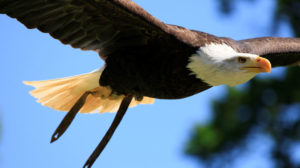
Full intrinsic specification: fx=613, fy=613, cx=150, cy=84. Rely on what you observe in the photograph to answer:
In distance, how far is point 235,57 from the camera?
535 cm

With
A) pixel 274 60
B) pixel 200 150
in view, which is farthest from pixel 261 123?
pixel 274 60

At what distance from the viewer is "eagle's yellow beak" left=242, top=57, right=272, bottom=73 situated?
5.32 meters

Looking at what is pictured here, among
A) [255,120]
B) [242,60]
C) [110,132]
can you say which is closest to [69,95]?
[110,132]

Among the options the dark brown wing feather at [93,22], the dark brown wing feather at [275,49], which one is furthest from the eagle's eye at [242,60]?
the dark brown wing feather at [275,49]

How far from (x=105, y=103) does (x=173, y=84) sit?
4.58 feet

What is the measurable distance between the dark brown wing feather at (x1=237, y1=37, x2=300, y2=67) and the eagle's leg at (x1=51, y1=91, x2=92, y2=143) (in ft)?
5.54

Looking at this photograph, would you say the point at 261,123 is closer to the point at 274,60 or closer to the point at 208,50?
the point at 274,60

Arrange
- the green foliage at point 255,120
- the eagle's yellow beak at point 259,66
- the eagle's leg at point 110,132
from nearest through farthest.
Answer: the eagle's yellow beak at point 259,66 → the eagle's leg at point 110,132 → the green foliage at point 255,120

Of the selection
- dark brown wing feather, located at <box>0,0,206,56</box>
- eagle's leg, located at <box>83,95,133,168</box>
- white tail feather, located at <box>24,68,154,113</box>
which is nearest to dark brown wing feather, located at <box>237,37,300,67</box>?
dark brown wing feather, located at <box>0,0,206,56</box>

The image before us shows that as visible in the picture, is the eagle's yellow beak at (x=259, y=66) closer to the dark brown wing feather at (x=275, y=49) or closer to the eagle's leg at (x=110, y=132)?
the dark brown wing feather at (x=275, y=49)

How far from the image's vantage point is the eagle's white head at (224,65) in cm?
534

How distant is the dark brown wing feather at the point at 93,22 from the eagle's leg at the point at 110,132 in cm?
73

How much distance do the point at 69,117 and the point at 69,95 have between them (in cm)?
42

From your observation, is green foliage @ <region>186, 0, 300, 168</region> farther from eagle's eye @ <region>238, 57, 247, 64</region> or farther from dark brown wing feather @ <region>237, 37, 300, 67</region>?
eagle's eye @ <region>238, 57, 247, 64</region>
